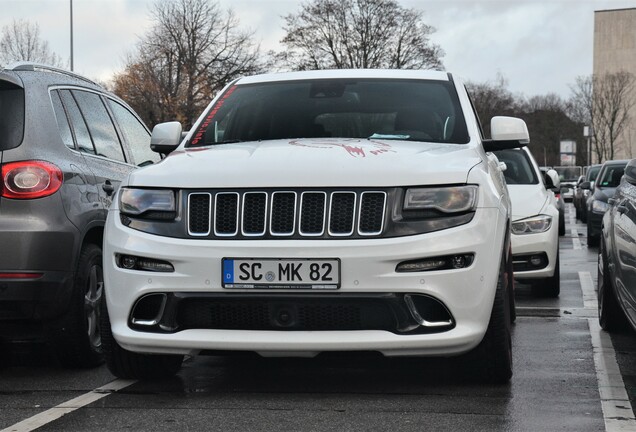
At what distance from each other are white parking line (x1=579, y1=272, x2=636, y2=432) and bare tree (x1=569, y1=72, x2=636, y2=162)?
6902 centimetres

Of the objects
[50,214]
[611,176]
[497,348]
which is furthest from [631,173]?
[611,176]

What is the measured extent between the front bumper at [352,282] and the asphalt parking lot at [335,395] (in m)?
0.28

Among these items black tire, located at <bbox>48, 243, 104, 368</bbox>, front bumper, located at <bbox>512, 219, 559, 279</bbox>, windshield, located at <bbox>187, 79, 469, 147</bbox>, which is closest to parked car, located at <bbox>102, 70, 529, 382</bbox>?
black tire, located at <bbox>48, 243, 104, 368</bbox>

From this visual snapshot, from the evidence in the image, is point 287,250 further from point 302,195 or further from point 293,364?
point 293,364

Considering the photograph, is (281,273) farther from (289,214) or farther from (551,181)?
(551,181)

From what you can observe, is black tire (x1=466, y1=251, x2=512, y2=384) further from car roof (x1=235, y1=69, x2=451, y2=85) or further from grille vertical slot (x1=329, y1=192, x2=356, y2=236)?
car roof (x1=235, y1=69, x2=451, y2=85)

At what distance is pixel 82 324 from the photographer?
6.11 metres

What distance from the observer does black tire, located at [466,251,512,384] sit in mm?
5281

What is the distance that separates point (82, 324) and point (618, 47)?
81114 mm

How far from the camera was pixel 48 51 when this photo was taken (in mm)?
52500

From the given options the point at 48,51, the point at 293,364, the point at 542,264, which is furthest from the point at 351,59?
the point at 293,364

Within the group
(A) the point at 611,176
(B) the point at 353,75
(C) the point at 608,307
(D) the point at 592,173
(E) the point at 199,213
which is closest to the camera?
(E) the point at 199,213

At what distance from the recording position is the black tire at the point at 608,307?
737 cm

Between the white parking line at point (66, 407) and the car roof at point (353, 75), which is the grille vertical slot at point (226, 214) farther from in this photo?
the car roof at point (353, 75)
